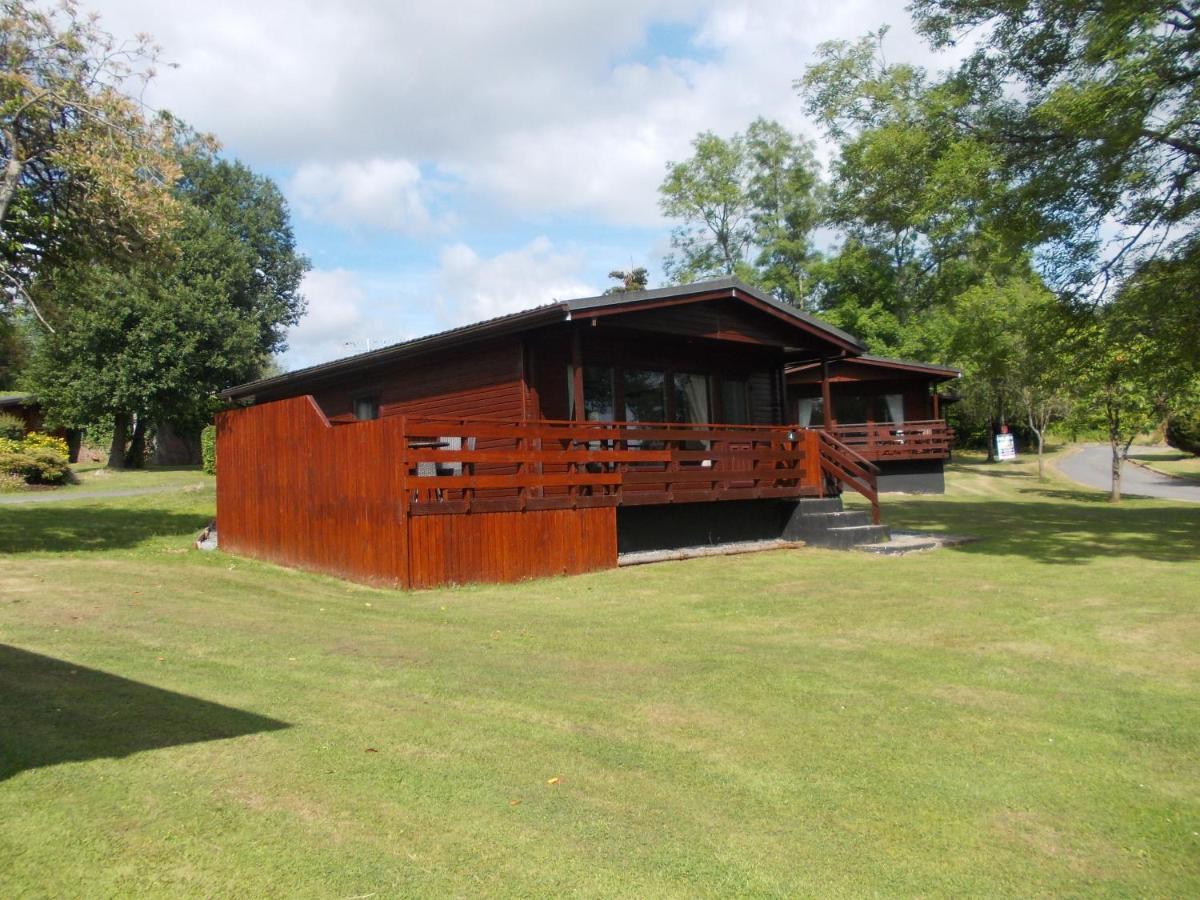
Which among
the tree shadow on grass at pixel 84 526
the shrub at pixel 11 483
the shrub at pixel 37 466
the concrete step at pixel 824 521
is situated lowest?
the concrete step at pixel 824 521

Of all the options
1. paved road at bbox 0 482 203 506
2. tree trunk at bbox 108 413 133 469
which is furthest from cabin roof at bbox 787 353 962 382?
tree trunk at bbox 108 413 133 469

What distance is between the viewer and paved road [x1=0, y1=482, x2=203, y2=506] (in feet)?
67.3

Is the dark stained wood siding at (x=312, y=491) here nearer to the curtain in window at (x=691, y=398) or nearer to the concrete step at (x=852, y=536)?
the curtain in window at (x=691, y=398)

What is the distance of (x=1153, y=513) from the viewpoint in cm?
1959

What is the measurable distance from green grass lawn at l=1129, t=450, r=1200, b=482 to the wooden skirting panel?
34.2 metres

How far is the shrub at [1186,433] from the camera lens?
4541cm

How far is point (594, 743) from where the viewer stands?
4523mm

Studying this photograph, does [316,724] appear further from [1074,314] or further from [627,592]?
[1074,314]

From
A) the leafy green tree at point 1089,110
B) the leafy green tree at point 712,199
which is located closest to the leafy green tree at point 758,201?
the leafy green tree at point 712,199

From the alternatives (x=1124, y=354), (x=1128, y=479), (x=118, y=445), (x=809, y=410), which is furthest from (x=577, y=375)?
(x=1128, y=479)

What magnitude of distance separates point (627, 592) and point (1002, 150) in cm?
1217

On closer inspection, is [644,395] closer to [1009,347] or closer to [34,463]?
[1009,347]

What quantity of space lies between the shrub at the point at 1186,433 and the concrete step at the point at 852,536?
127 ft

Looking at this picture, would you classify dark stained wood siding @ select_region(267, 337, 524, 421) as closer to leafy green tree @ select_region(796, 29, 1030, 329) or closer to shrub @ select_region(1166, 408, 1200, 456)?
leafy green tree @ select_region(796, 29, 1030, 329)
